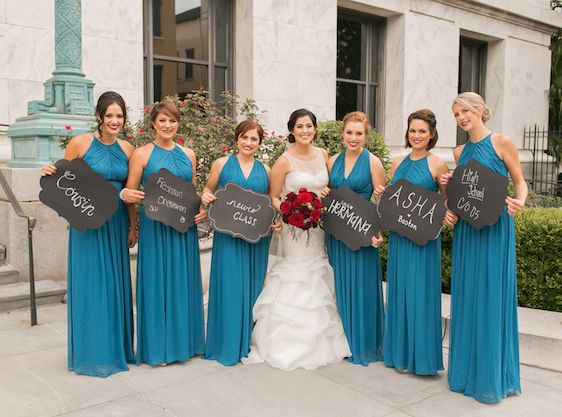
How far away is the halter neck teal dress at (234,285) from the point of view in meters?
4.71

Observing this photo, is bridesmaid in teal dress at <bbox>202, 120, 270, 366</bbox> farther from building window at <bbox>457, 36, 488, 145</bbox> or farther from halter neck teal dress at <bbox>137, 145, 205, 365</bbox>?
building window at <bbox>457, 36, 488, 145</bbox>

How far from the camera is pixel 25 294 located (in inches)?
252

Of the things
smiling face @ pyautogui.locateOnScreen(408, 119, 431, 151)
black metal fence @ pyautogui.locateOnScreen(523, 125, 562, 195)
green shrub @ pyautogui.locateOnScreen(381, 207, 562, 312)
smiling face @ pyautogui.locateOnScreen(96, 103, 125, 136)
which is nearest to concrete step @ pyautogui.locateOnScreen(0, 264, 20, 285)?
smiling face @ pyautogui.locateOnScreen(96, 103, 125, 136)

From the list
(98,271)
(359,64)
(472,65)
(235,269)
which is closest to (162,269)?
(98,271)

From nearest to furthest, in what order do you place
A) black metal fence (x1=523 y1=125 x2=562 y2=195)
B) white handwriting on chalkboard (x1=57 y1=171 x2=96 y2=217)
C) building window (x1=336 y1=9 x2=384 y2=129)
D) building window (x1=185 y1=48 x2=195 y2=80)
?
white handwriting on chalkboard (x1=57 y1=171 x2=96 y2=217) → building window (x1=185 y1=48 x2=195 y2=80) → building window (x1=336 y1=9 x2=384 y2=129) → black metal fence (x1=523 y1=125 x2=562 y2=195)

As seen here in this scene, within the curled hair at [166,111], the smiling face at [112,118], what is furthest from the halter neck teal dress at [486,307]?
the smiling face at [112,118]

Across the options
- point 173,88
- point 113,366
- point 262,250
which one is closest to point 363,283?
point 262,250

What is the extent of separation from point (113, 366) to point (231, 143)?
3516mm

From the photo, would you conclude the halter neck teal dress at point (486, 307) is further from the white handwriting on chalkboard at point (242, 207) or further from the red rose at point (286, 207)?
the white handwriting on chalkboard at point (242, 207)

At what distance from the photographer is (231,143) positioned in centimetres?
725

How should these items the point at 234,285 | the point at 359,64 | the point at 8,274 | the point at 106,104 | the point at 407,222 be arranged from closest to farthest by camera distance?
1. the point at 106,104
2. the point at 407,222
3. the point at 234,285
4. the point at 8,274
5. the point at 359,64

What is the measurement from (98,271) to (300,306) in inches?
63.9

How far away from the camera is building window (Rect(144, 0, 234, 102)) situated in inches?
407

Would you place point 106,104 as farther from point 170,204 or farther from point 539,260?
point 539,260
